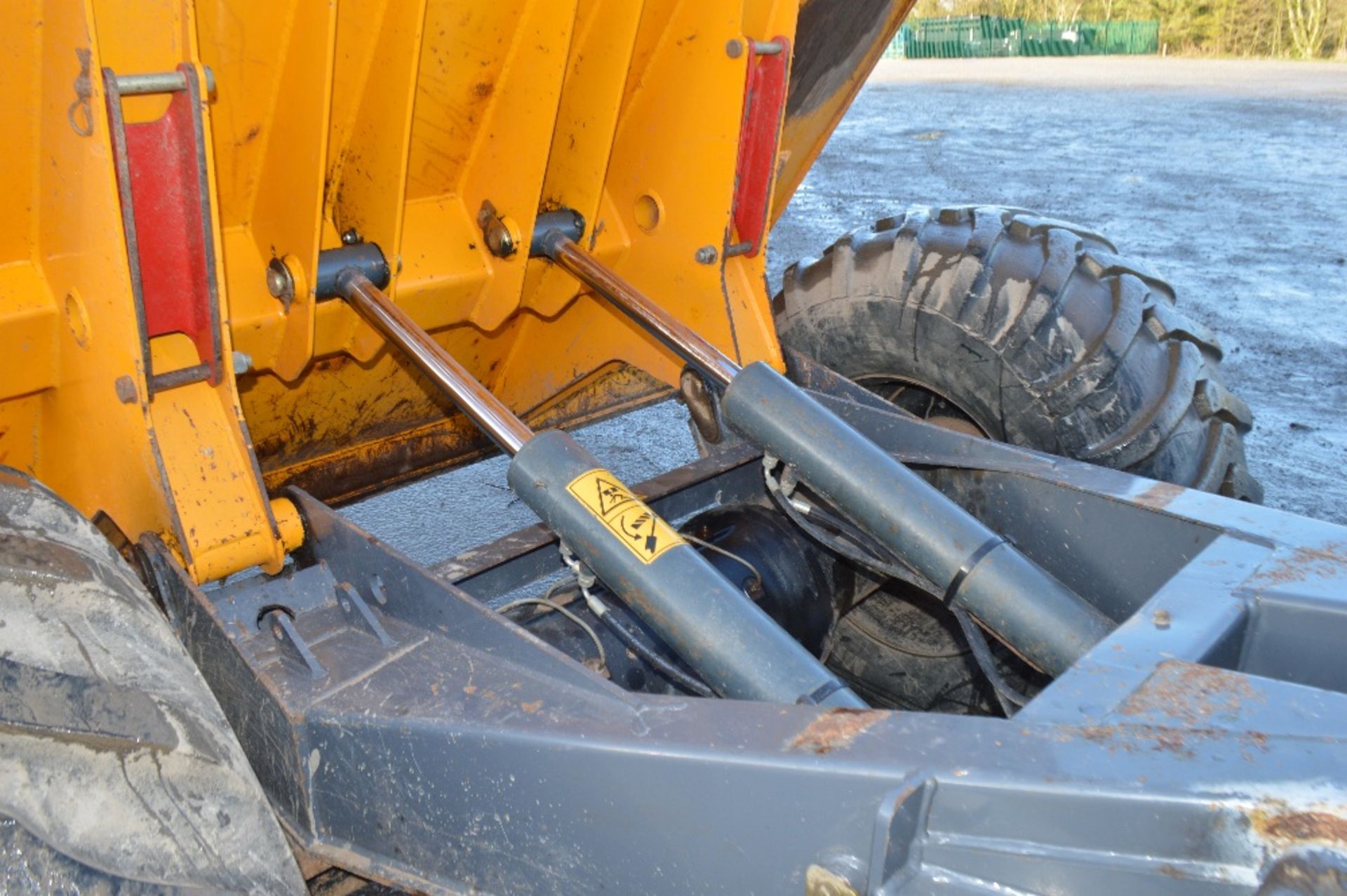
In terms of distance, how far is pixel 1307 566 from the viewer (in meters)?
1.64

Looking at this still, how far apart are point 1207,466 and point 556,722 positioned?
71.2 inches

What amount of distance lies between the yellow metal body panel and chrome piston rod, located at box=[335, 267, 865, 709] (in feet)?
1.41

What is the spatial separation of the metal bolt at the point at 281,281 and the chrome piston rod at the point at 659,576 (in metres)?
0.48

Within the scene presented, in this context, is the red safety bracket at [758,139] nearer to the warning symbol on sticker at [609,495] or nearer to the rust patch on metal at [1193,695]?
the warning symbol on sticker at [609,495]

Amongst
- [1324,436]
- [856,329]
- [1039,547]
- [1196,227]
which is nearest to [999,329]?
[856,329]

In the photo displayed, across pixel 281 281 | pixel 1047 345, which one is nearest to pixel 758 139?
pixel 1047 345

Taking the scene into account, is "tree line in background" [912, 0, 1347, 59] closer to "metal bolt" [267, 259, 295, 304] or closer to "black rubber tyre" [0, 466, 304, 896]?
"metal bolt" [267, 259, 295, 304]

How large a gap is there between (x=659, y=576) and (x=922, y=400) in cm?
153

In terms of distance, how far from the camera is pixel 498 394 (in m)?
3.37

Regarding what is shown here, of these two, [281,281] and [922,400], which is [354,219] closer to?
[281,281]

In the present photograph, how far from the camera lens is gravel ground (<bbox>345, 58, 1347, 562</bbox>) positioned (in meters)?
4.80

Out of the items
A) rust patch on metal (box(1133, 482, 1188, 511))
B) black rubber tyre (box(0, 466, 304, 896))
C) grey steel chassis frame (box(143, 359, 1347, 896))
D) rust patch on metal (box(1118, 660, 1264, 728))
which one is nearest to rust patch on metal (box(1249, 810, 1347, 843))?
grey steel chassis frame (box(143, 359, 1347, 896))

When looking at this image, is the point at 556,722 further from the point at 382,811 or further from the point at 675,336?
the point at 675,336

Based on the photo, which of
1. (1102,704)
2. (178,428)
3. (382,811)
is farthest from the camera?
(178,428)
